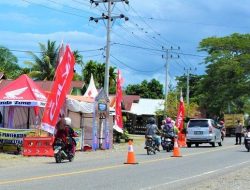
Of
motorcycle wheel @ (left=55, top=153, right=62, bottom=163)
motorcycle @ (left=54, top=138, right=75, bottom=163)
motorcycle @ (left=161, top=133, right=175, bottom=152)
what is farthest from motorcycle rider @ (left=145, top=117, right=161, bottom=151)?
motorcycle wheel @ (left=55, top=153, right=62, bottom=163)

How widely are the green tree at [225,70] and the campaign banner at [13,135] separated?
142ft

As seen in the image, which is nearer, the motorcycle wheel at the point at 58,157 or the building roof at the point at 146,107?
the motorcycle wheel at the point at 58,157

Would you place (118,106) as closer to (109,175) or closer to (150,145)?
(150,145)

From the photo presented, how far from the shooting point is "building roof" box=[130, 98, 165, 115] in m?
69.8

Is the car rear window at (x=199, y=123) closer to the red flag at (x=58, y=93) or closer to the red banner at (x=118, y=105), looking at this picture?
the red banner at (x=118, y=105)

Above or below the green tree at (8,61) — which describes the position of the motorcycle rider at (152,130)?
below

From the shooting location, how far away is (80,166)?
18.2 metres

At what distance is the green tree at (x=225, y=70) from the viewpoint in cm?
6406

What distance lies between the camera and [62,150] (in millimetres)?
19828

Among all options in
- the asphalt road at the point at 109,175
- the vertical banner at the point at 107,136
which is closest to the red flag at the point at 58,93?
the asphalt road at the point at 109,175

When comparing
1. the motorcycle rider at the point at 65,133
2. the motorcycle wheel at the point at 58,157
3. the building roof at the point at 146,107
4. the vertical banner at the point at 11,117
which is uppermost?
the building roof at the point at 146,107

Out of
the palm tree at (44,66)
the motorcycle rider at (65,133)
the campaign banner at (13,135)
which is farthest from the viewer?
the palm tree at (44,66)

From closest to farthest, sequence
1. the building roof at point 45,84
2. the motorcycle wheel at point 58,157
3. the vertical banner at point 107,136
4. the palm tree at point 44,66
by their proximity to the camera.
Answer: the motorcycle wheel at point 58,157
the vertical banner at point 107,136
the building roof at point 45,84
the palm tree at point 44,66

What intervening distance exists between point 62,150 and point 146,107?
52.8 meters
